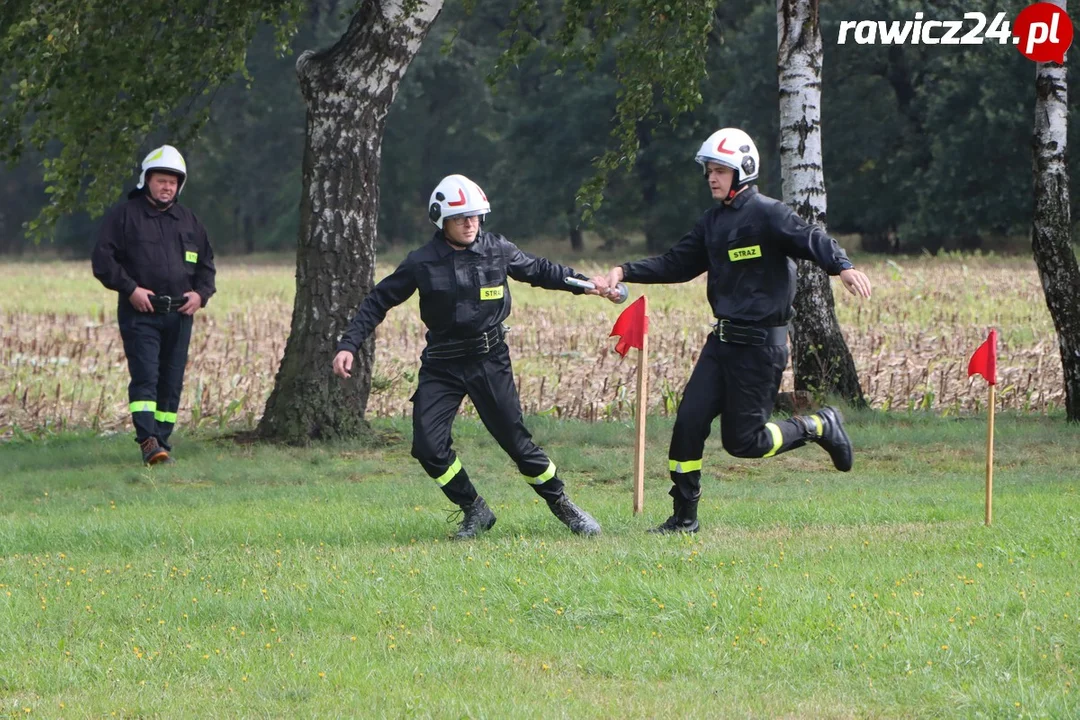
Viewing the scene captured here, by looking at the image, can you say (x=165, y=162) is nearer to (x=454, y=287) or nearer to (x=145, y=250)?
(x=145, y=250)

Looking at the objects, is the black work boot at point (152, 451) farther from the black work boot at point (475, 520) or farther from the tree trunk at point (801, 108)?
the tree trunk at point (801, 108)

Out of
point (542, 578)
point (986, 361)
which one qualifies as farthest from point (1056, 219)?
point (542, 578)

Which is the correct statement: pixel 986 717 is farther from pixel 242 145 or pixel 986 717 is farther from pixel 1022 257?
pixel 242 145

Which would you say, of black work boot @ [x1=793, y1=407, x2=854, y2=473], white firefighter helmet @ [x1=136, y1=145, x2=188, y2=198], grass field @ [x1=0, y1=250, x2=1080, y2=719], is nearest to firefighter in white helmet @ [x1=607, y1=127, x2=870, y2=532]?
black work boot @ [x1=793, y1=407, x2=854, y2=473]

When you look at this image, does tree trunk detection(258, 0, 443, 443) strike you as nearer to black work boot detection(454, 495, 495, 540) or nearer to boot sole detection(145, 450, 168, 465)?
boot sole detection(145, 450, 168, 465)

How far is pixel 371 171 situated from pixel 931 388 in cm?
667

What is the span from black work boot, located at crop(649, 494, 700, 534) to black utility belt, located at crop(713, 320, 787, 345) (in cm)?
94

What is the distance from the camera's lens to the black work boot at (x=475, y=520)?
855cm

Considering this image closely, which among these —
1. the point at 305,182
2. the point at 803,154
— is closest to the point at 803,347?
the point at 803,154

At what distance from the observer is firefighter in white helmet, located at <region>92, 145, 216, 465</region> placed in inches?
469

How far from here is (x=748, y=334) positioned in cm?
808

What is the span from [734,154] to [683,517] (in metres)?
2.05

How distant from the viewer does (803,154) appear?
1383 cm

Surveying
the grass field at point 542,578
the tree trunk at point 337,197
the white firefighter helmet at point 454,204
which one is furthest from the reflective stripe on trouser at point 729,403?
the tree trunk at point 337,197
